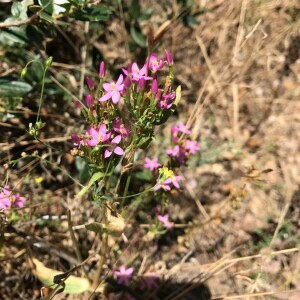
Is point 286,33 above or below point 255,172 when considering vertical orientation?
above

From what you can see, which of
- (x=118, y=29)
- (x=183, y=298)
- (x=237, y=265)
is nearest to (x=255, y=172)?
(x=237, y=265)

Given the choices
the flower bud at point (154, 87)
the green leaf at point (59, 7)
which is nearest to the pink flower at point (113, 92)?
the flower bud at point (154, 87)

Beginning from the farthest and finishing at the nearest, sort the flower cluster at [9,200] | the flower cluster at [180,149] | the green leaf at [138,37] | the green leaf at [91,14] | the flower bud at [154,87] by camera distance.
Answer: the green leaf at [138,37] → the flower cluster at [180,149] → the green leaf at [91,14] → the flower cluster at [9,200] → the flower bud at [154,87]

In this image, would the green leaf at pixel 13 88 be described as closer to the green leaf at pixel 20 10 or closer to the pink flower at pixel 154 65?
the green leaf at pixel 20 10

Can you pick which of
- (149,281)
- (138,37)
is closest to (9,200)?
(149,281)

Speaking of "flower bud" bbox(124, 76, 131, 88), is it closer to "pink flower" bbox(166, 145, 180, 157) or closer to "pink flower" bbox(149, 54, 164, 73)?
"pink flower" bbox(149, 54, 164, 73)

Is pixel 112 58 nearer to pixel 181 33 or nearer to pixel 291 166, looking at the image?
pixel 181 33

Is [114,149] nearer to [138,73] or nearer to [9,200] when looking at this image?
[138,73]
